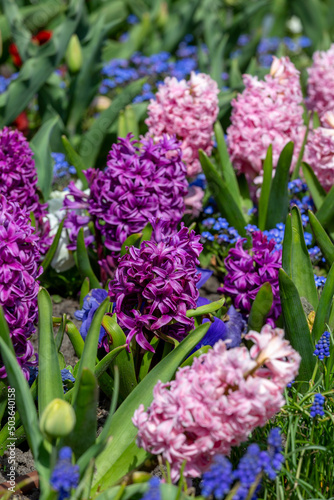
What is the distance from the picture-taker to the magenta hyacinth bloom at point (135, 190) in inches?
81.4

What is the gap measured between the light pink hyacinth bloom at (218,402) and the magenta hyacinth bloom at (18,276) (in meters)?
0.47

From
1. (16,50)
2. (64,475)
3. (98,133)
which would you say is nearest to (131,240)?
(64,475)

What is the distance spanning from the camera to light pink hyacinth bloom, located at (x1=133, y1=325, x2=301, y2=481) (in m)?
1.25

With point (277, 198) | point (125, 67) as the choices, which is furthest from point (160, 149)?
point (125, 67)

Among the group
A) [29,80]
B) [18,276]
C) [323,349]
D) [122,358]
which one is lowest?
[323,349]

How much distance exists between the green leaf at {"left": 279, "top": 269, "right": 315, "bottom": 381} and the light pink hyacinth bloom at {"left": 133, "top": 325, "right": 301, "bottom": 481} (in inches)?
17.8

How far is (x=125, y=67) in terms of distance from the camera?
4.60 m

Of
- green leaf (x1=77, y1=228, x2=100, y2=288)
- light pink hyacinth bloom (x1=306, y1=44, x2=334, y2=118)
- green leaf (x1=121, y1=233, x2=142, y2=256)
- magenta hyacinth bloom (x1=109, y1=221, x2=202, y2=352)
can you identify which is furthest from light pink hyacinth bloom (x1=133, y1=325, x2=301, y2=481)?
light pink hyacinth bloom (x1=306, y1=44, x2=334, y2=118)

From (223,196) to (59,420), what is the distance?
151cm

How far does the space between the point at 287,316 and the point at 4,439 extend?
0.93 m

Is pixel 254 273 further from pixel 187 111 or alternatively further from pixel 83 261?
pixel 187 111

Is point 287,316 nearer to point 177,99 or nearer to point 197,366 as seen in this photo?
point 197,366

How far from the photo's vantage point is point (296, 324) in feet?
5.93

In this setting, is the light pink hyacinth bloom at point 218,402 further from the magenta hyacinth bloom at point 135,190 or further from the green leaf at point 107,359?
the magenta hyacinth bloom at point 135,190
